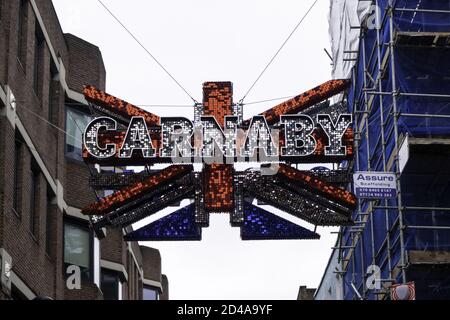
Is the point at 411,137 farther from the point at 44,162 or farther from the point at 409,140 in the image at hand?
the point at 44,162

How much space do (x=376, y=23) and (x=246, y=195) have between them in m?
6.04

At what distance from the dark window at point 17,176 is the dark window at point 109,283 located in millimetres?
12959

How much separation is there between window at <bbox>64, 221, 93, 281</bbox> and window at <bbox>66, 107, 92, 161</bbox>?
2.05 m

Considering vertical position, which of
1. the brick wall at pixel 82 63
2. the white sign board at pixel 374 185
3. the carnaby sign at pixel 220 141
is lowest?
the white sign board at pixel 374 185

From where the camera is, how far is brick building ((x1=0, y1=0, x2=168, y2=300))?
1019 inches

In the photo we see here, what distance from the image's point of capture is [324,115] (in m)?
27.0

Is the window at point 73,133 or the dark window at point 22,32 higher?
the dark window at point 22,32

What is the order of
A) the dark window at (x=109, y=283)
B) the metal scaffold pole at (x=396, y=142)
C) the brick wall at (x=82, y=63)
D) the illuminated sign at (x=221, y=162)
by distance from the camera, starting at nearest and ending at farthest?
the metal scaffold pole at (x=396, y=142), the illuminated sign at (x=221, y=162), the brick wall at (x=82, y=63), the dark window at (x=109, y=283)

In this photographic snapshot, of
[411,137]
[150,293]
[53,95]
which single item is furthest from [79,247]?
[150,293]

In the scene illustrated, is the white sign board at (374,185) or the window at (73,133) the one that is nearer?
the white sign board at (374,185)

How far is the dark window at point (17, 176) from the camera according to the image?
89.5 feet

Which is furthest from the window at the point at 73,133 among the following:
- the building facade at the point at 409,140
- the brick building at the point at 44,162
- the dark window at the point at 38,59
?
the building facade at the point at 409,140

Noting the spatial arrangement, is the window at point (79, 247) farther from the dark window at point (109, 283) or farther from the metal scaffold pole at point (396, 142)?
the metal scaffold pole at point (396, 142)
